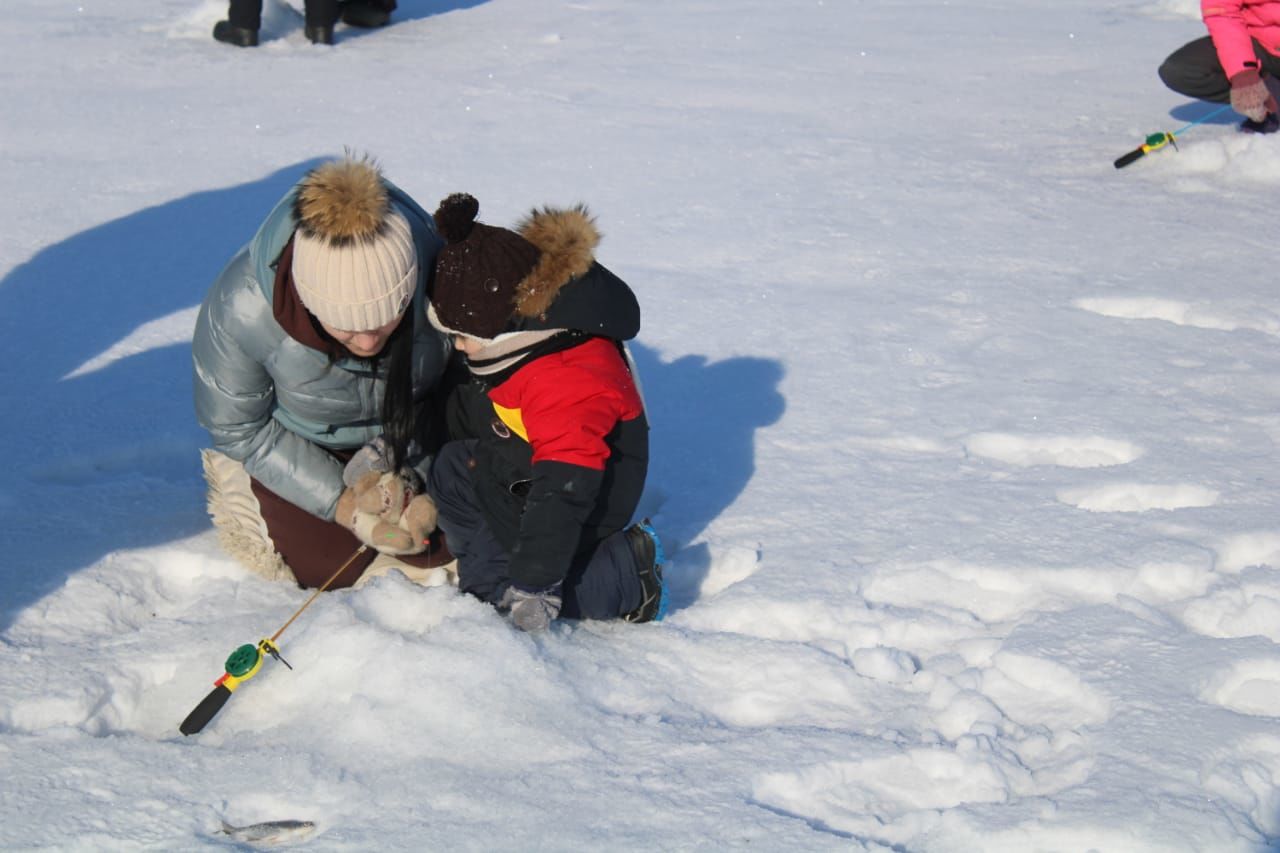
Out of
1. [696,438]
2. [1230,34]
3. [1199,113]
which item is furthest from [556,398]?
[1199,113]

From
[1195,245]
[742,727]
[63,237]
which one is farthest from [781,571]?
[63,237]

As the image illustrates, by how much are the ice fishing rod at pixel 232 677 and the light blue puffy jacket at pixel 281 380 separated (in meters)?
0.45

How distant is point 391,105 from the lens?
6.41 metres

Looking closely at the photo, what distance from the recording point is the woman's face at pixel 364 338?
2.48 meters

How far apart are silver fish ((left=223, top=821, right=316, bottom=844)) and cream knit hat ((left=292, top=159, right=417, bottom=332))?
885mm

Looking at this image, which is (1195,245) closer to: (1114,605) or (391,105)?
(1114,605)

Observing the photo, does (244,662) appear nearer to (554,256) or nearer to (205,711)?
(205,711)

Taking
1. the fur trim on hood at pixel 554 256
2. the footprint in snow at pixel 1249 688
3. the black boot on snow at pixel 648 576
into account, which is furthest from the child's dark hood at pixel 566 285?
the footprint in snow at pixel 1249 688

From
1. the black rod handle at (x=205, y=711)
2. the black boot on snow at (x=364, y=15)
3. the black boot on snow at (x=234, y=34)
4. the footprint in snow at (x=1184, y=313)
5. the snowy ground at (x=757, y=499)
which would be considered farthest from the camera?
the black boot on snow at (x=364, y=15)

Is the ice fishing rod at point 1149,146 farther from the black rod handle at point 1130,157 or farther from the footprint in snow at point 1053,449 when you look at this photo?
the footprint in snow at point 1053,449

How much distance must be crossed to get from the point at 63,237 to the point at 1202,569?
3802mm

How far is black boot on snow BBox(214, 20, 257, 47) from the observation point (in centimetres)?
736

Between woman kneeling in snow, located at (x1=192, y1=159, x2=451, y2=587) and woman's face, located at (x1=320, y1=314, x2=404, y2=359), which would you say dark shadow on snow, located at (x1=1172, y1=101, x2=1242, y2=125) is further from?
woman's face, located at (x1=320, y1=314, x2=404, y2=359)

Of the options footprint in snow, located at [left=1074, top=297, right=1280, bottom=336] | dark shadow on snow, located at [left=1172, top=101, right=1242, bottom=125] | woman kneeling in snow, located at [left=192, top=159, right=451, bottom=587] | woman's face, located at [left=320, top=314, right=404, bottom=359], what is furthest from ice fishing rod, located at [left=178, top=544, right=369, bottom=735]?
dark shadow on snow, located at [left=1172, top=101, right=1242, bottom=125]
